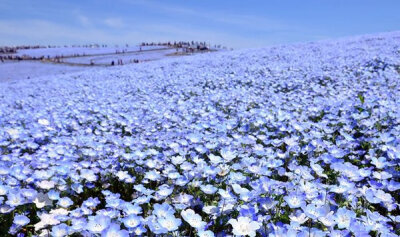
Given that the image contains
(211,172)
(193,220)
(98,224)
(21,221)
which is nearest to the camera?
(98,224)

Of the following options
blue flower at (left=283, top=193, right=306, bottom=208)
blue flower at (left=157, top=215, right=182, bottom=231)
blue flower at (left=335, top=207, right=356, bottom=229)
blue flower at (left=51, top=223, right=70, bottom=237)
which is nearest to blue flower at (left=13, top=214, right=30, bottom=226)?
blue flower at (left=51, top=223, right=70, bottom=237)

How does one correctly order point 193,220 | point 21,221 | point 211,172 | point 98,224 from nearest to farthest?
point 98,224
point 193,220
point 21,221
point 211,172

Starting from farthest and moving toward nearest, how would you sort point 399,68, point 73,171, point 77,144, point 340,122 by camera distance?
point 399,68
point 340,122
point 77,144
point 73,171

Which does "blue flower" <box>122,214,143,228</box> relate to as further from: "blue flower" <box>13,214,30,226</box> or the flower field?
"blue flower" <box>13,214,30,226</box>

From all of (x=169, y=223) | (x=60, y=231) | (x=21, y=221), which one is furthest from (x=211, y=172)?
(x=21, y=221)

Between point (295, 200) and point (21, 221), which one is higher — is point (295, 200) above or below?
above

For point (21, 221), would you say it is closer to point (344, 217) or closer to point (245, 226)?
point (245, 226)

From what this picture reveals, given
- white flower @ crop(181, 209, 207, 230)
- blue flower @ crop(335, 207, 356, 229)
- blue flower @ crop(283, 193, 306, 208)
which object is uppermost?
blue flower @ crop(283, 193, 306, 208)

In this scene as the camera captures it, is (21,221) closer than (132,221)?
No

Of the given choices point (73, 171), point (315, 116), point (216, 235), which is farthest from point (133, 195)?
point (315, 116)

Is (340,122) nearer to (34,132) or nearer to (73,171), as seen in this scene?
(73,171)

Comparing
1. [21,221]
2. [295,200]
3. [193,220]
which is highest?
[295,200]
